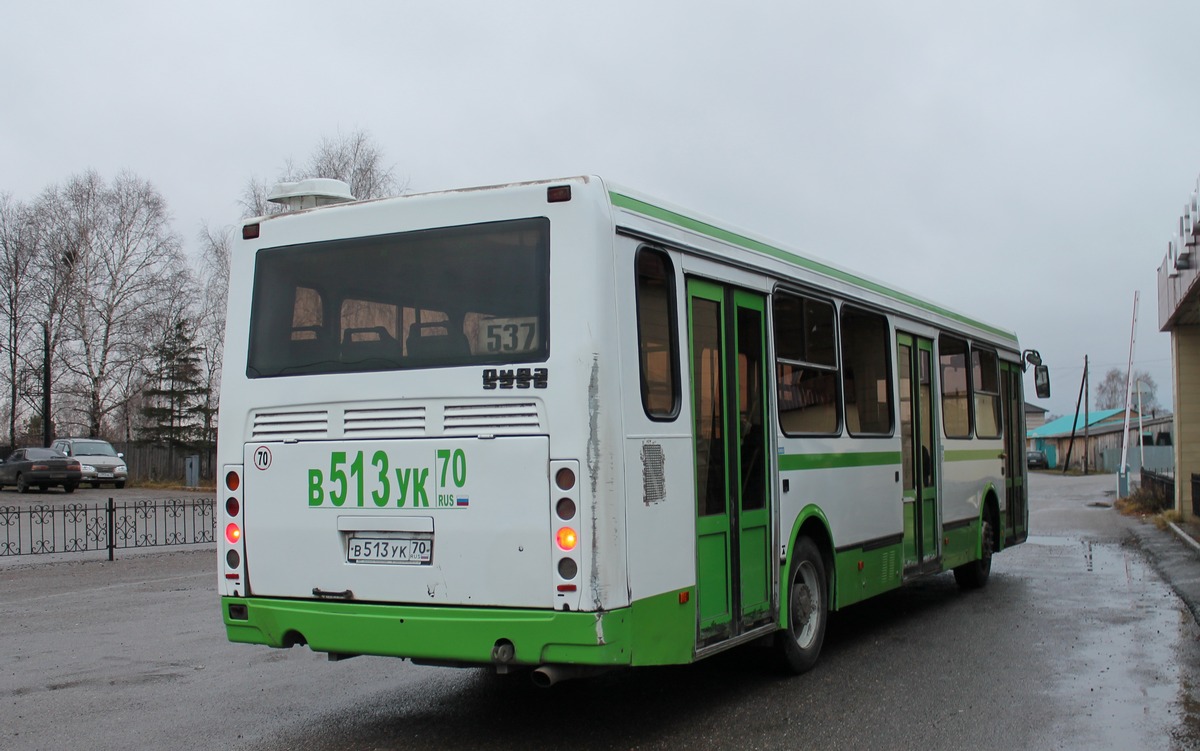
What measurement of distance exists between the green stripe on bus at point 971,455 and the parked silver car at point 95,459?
1350 inches

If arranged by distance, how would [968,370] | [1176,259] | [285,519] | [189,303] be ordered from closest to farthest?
1. [285,519]
2. [968,370]
3. [1176,259]
4. [189,303]

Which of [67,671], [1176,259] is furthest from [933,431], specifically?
[1176,259]

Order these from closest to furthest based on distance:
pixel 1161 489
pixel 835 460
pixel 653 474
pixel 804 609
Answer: pixel 653 474
pixel 804 609
pixel 835 460
pixel 1161 489

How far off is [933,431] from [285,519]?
22.4 feet

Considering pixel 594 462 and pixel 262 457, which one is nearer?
pixel 594 462

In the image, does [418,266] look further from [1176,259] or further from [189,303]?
[189,303]

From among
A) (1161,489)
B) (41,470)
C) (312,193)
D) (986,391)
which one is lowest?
(1161,489)

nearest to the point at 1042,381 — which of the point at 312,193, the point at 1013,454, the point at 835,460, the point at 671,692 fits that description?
the point at 1013,454

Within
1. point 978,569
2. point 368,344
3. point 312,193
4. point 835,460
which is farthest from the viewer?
point 978,569

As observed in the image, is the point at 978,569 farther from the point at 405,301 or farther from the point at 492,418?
the point at 405,301

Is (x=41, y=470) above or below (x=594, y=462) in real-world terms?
below

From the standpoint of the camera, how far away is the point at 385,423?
6359 millimetres

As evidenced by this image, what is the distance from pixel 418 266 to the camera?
6496 millimetres

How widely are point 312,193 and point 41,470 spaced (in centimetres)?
3510
